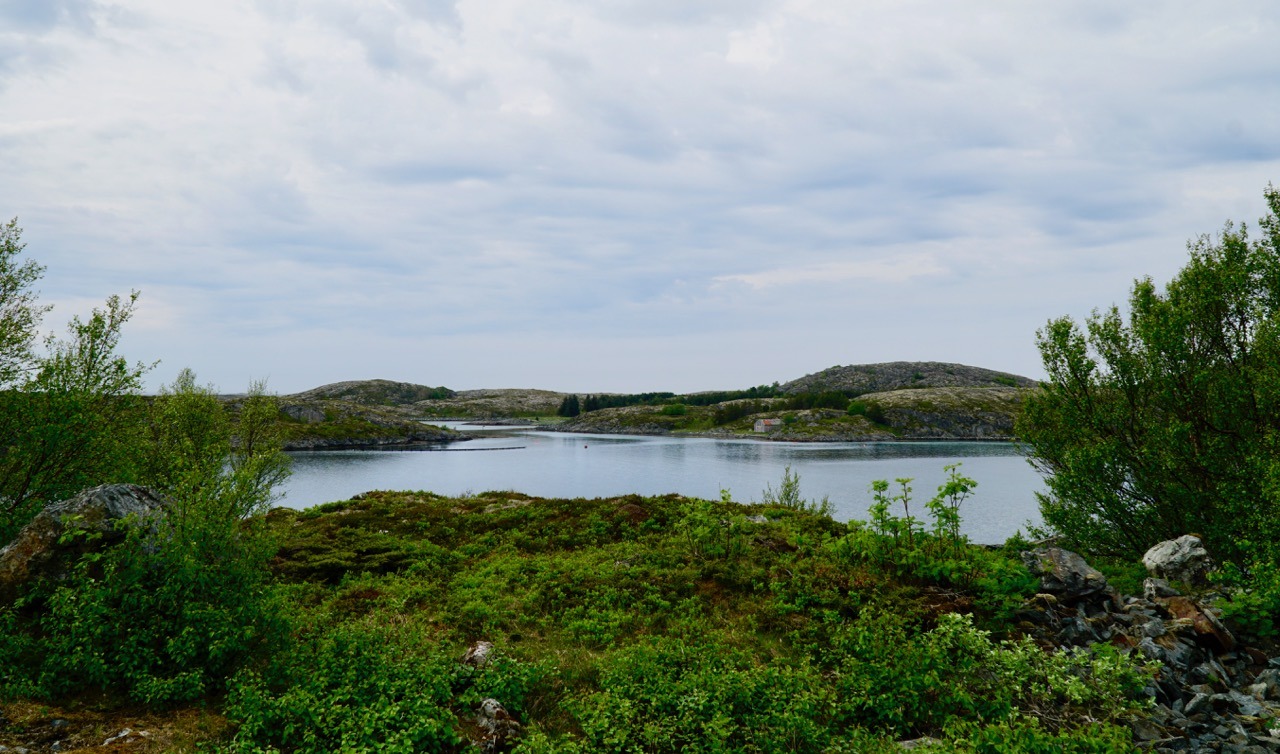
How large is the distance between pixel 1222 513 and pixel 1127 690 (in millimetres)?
14915

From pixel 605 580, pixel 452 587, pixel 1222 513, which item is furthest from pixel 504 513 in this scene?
pixel 1222 513

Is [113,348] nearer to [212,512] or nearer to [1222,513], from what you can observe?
[212,512]

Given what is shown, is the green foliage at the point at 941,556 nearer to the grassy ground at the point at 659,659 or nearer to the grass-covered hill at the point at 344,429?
the grassy ground at the point at 659,659

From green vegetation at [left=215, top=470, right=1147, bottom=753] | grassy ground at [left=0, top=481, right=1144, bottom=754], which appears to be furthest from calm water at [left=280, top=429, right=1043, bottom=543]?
grassy ground at [left=0, top=481, right=1144, bottom=754]

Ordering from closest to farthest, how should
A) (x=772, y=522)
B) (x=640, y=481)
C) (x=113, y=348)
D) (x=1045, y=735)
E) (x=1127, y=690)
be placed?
1. (x=1045, y=735)
2. (x=1127, y=690)
3. (x=113, y=348)
4. (x=772, y=522)
5. (x=640, y=481)

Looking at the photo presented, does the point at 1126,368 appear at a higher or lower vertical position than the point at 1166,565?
higher

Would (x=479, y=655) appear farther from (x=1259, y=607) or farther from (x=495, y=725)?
(x=1259, y=607)

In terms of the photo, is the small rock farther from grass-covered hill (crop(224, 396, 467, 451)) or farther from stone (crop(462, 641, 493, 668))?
grass-covered hill (crop(224, 396, 467, 451))

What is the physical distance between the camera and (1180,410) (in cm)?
2352

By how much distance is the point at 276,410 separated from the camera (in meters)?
44.9

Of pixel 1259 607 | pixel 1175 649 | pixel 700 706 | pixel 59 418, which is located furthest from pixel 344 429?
pixel 1259 607

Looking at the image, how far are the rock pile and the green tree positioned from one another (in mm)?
5686

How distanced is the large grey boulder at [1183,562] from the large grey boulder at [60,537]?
2782 centimetres

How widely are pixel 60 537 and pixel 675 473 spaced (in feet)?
321
